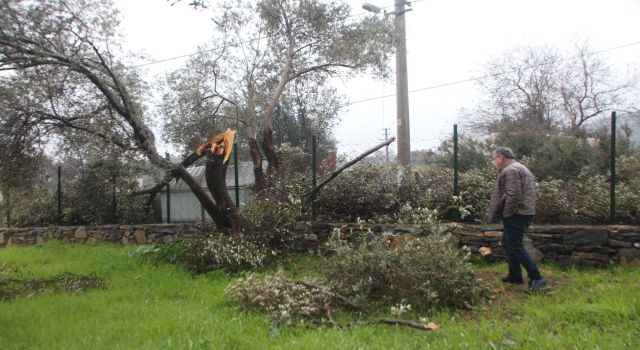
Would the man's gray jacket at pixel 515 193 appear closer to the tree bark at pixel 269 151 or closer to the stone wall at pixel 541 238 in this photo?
the stone wall at pixel 541 238

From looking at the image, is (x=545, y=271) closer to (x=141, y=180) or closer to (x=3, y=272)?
(x=141, y=180)

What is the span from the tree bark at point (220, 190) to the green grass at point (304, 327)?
168 centimetres

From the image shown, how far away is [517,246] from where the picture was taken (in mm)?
5434

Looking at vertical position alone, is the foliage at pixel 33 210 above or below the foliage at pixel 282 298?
above

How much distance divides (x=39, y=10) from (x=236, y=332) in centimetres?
555

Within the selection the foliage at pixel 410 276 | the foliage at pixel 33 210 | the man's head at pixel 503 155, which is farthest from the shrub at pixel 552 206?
the foliage at pixel 33 210

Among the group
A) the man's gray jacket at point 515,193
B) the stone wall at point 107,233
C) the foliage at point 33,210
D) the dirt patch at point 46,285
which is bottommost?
the dirt patch at point 46,285

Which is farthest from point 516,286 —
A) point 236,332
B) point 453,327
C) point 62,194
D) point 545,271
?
point 62,194

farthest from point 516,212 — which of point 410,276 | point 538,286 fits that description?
point 410,276

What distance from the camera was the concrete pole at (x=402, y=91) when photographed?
10688 millimetres

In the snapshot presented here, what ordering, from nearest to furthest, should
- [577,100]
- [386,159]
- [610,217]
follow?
[610,217], [386,159], [577,100]

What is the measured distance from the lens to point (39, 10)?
22.3ft

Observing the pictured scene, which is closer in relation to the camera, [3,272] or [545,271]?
[545,271]

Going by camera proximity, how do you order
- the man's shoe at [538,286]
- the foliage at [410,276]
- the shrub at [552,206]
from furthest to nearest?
the shrub at [552,206]
the man's shoe at [538,286]
the foliage at [410,276]
